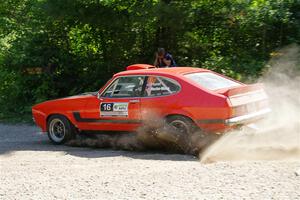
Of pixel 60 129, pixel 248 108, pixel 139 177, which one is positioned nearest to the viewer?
pixel 139 177

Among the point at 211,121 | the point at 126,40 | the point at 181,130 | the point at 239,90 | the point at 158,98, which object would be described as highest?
the point at 126,40

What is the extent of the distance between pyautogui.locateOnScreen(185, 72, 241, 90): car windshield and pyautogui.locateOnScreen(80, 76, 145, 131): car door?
0.98 m

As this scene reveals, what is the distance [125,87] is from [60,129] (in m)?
1.86

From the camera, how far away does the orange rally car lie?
8.46 meters

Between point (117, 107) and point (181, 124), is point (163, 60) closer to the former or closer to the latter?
point (117, 107)

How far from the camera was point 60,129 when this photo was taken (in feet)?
34.3

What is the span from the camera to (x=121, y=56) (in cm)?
1620

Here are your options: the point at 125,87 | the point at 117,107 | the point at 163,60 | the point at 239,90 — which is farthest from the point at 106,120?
the point at 163,60

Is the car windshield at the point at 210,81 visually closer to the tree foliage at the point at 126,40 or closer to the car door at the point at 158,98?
the car door at the point at 158,98

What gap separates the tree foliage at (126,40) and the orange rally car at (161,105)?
4230mm

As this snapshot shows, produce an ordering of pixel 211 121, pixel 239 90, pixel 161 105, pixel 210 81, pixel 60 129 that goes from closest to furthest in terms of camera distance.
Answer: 1. pixel 211 121
2. pixel 239 90
3. pixel 161 105
4. pixel 210 81
5. pixel 60 129

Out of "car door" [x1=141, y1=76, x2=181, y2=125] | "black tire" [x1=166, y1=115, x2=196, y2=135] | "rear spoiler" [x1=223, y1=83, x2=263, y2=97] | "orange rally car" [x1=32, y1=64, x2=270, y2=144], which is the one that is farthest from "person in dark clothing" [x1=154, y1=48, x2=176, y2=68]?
"black tire" [x1=166, y1=115, x2=196, y2=135]

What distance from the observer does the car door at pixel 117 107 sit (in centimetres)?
930

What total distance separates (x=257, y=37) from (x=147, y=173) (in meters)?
8.42
